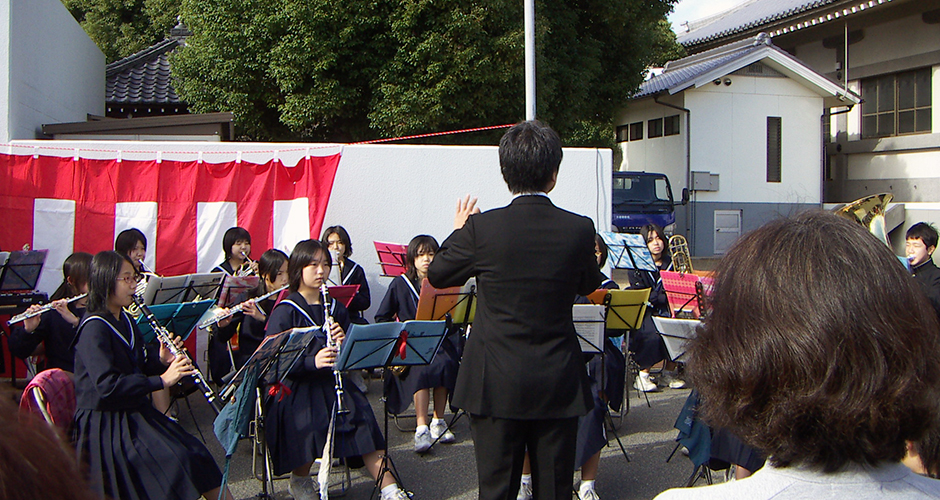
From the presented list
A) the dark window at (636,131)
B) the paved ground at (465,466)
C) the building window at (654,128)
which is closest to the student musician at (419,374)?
the paved ground at (465,466)

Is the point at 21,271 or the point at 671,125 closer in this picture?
the point at 21,271

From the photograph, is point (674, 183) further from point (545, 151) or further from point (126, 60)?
point (545, 151)

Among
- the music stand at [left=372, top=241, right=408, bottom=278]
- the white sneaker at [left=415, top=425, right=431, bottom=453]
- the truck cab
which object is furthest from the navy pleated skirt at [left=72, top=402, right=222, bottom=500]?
the truck cab

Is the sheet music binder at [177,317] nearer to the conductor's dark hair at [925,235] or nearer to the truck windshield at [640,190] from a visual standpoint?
the conductor's dark hair at [925,235]

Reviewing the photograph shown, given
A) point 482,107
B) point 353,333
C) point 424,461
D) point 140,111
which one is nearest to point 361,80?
point 482,107

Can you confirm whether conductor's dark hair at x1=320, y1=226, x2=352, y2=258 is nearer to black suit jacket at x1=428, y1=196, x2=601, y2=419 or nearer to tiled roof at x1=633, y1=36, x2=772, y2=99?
black suit jacket at x1=428, y1=196, x2=601, y2=419

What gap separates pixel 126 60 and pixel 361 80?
7876mm

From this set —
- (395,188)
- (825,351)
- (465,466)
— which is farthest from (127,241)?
(825,351)

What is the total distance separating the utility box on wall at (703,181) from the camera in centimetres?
1745

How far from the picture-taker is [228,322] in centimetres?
525

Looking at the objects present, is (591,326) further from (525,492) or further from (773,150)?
(773,150)

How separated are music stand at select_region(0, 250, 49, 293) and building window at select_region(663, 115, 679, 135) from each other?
1542 cm

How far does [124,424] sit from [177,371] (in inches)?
13.1

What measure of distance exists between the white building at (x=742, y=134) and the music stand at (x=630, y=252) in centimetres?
1098
